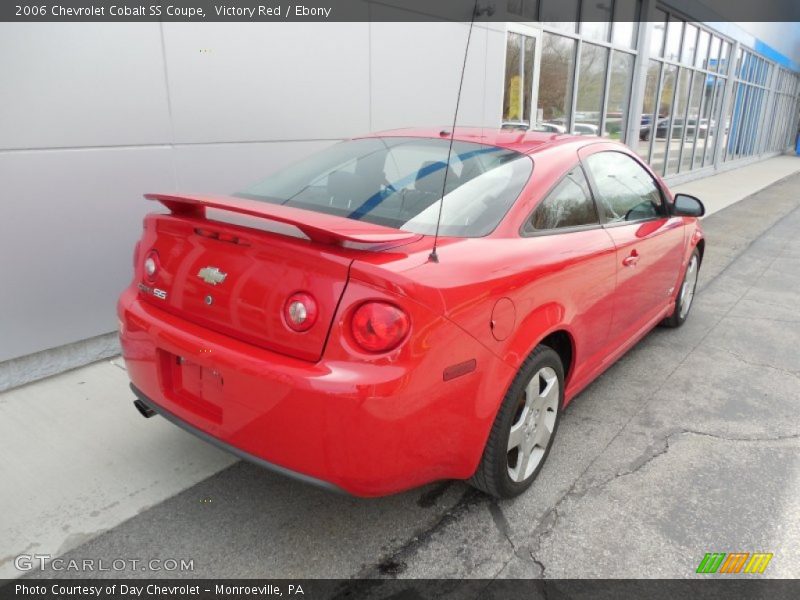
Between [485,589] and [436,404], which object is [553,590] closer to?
[485,589]

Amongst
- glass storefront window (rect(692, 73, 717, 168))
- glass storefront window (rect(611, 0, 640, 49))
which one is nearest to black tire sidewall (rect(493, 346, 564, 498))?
glass storefront window (rect(611, 0, 640, 49))

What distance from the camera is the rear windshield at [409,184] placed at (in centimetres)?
244

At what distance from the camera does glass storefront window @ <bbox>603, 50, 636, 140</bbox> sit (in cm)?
1185

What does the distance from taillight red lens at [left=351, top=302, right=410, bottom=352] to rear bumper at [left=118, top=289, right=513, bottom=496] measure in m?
0.06

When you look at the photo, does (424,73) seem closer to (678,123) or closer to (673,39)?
(673,39)

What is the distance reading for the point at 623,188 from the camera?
3539 mm

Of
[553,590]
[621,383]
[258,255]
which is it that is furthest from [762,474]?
[258,255]

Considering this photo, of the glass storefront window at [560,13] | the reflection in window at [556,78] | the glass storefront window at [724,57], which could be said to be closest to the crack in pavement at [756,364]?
the reflection in window at [556,78]

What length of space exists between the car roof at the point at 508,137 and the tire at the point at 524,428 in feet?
3.43

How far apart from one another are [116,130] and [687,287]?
437 centimetres

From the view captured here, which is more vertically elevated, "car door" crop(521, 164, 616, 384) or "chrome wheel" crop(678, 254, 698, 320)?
"car door" crop(521, 164, 616, 384)

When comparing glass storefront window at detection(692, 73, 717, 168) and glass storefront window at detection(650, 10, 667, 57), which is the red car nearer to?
glass storefront window at detection(650, 10, 667, 57)

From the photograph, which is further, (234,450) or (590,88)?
(590,88)

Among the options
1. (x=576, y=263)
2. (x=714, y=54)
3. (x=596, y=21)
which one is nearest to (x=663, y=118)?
(x=714, y=54)
